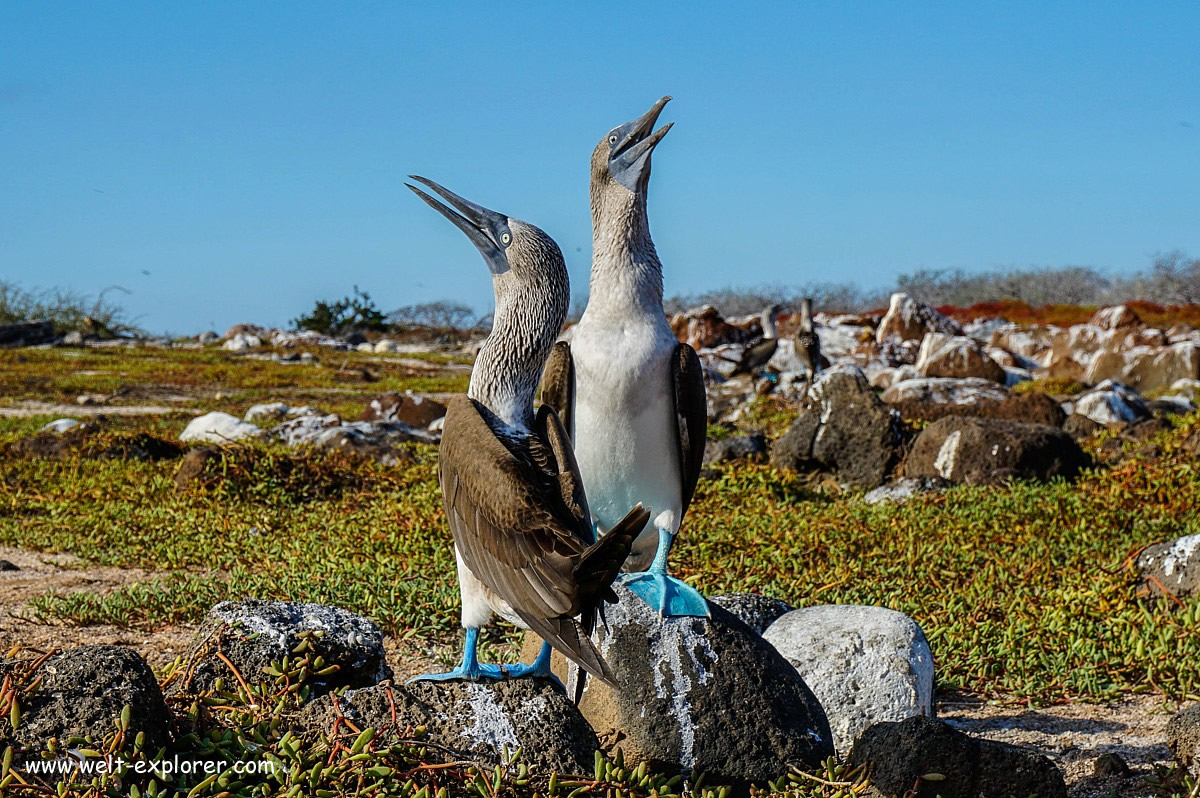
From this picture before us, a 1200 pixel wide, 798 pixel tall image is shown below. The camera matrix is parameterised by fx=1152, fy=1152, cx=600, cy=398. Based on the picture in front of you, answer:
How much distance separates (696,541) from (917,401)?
6591 millimetres

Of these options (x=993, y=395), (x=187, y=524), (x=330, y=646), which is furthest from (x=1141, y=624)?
(x=993, y=395)

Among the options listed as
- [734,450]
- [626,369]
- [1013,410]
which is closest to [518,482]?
[626,369]

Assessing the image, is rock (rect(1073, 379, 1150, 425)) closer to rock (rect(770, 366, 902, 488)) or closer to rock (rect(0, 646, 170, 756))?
rock (rect(770, 366, 902, 488))

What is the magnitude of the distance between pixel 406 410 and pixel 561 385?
9.51 m

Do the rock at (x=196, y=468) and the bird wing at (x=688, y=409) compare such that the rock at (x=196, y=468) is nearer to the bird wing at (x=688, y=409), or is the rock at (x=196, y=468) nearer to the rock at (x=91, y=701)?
the bird wing at (x=688, y=409)

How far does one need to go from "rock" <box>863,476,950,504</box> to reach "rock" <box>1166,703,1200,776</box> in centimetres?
450

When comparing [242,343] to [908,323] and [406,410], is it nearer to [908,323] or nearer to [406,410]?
[908,323]

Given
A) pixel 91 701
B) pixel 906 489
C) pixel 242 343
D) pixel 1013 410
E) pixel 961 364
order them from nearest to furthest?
pixel 91 701
pixel 906 489
pixel 1013 410
pixel 961 364
pixel 242 343

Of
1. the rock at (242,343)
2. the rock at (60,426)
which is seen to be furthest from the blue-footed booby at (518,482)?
the rock at (242,343)

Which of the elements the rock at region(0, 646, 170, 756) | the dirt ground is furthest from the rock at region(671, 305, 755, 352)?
the rock at region(0, 646, 170, 756)

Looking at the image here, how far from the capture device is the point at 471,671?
2.92 metres

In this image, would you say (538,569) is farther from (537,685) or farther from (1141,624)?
(1141,624)

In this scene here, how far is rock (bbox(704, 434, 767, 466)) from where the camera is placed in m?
9.45

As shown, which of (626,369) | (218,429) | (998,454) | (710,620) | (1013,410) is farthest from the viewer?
(218,429)
